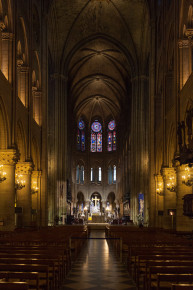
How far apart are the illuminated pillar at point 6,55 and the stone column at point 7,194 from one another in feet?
13.3

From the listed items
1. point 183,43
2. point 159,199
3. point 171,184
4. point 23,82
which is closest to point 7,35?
point 23,82

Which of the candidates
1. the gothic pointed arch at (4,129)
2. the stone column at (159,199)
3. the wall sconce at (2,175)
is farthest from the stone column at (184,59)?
the wall sconce at (2,175)

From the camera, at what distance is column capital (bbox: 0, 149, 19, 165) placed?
20.8m

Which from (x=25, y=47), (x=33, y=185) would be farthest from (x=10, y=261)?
(x=33, y=185)

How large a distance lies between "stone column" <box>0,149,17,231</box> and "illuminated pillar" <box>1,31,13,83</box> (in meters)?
4.06

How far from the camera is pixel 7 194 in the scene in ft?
69.6

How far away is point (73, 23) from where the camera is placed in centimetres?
4575

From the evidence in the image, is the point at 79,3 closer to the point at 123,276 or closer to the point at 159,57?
the point at 159,57

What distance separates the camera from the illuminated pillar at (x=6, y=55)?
21.6m

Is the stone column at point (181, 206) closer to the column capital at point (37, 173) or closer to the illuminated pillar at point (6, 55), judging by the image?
the illuminated pillar at point (6, 55)

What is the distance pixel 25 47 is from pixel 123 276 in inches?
792

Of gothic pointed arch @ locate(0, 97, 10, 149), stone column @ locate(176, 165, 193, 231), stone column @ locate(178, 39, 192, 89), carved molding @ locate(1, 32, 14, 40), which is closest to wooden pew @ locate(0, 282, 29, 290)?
gothic pointed arch @ locate(0, 97, 10, 149)

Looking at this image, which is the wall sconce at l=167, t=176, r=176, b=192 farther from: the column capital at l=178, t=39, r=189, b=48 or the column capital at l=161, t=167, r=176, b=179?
the column capital at l=178, t=39, r=189, b=48

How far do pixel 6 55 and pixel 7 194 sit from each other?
7379 millimetres
